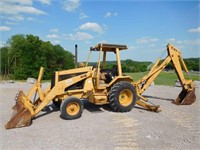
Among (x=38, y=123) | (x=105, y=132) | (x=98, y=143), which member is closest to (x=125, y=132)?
(x=105, y=132)

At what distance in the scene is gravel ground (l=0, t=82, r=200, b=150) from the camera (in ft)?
16.1

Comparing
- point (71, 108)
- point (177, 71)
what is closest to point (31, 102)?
point (71, 108)

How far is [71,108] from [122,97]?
203cm

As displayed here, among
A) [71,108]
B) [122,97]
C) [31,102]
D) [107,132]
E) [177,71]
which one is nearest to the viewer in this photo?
[107,132]

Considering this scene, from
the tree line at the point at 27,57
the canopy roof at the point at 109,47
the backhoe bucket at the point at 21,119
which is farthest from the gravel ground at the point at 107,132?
the tree line at the point at 27,57

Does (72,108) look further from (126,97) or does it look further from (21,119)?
(126,97)

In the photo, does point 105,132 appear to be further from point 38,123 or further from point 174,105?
point 174,105

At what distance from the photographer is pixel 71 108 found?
23.1 feet

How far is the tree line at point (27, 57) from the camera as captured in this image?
1641 inches

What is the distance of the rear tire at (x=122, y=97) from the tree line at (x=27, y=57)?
114ft

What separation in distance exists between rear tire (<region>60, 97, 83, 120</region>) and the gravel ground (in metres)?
0.19

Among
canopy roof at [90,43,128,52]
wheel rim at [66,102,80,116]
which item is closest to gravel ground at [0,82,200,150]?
wheel rim at [66,102,80,116]

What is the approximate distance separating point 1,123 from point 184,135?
4991 millimetres

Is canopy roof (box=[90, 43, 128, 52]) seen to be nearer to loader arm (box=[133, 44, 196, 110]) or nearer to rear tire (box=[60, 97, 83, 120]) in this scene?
loader arm (box=[133, 44, 196, 110])
